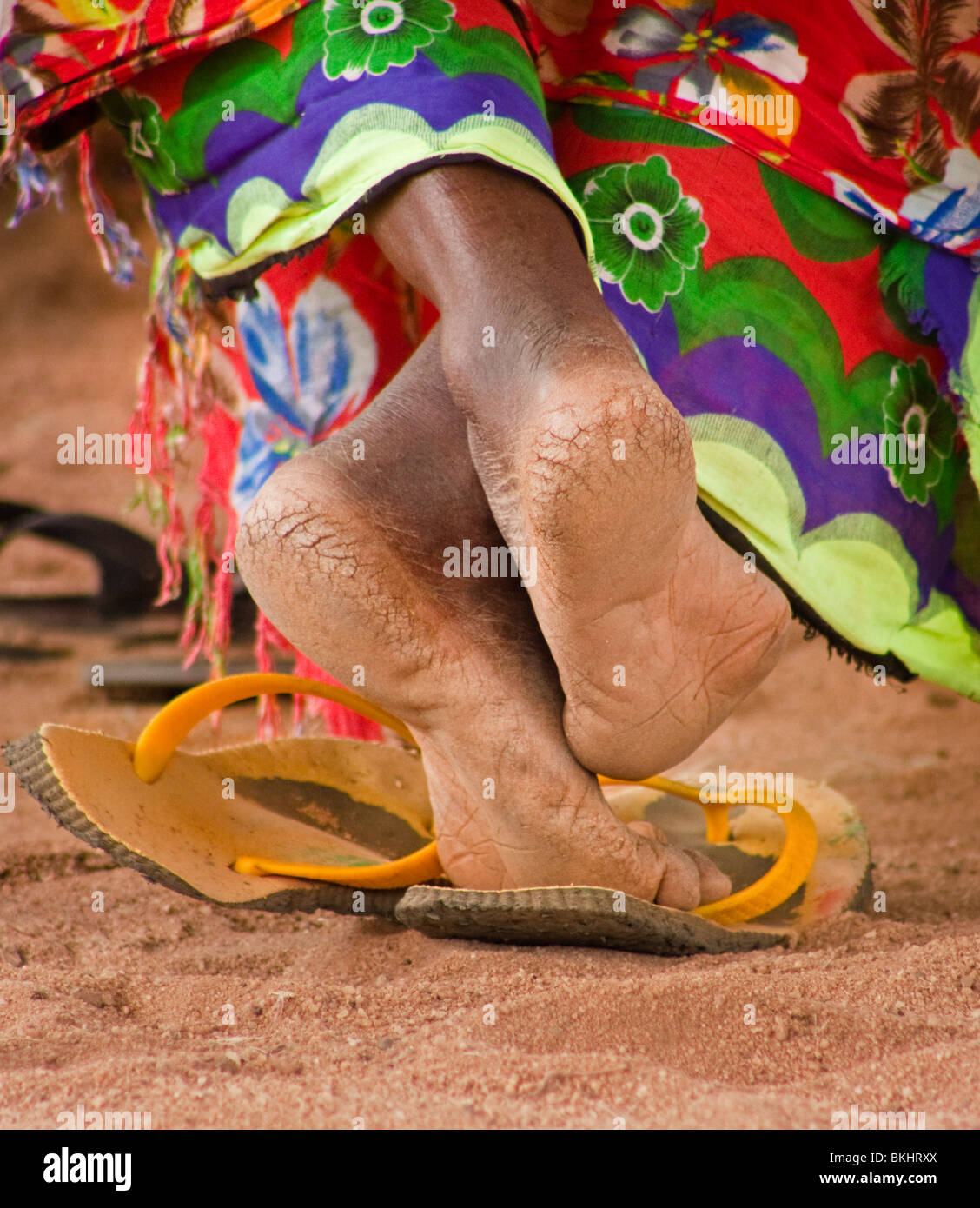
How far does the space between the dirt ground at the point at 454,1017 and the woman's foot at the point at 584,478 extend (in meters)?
0.18

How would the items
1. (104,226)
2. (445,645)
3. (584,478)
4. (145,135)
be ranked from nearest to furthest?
(584,478) < (445,645) < (145,135) < (104,226)

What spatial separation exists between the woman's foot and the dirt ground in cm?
18

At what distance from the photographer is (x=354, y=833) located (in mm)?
1109

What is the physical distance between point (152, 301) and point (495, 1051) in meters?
0.81

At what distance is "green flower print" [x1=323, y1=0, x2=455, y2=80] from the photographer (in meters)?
0.86

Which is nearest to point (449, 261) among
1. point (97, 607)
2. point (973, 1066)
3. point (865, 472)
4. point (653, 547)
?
point (653, 547)

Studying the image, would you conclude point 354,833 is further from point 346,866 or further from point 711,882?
point 711,882

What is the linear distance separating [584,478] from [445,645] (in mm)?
191

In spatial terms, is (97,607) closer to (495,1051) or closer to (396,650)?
(396,650)

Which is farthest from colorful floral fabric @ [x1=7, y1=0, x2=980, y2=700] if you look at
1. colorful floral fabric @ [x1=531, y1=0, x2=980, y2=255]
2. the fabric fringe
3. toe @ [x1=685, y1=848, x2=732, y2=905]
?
Answer: toe @ [x1=685, y1=848, x2=732, y2=905]

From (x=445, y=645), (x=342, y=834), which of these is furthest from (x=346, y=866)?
(x=445, y=645)

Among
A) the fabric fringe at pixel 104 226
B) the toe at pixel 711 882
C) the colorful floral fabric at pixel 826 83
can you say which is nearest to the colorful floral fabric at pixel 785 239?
the colorful floral fabric at pixel 826 83

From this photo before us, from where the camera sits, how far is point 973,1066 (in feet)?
2.16

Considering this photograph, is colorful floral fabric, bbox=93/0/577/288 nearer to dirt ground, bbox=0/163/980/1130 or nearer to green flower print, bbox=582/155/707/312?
green flower print, bbox=582/155/707/312
